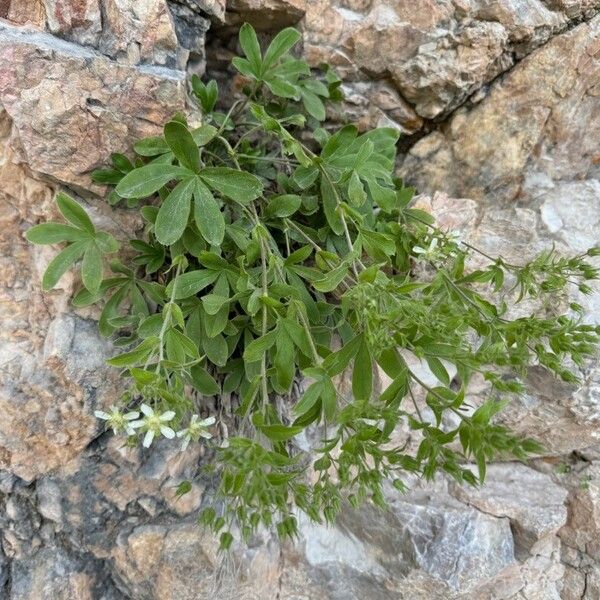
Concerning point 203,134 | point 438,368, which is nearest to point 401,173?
point 203,134

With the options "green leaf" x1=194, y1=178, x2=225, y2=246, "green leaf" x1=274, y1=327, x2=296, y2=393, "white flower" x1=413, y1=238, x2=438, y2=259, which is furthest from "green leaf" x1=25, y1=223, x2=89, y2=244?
"white flower" x1=413, y1=238, x2=438, y2=259

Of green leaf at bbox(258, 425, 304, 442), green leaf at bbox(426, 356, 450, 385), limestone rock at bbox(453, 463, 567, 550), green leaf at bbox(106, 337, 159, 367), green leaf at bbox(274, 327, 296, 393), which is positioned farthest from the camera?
limestone rock at bbox(453, 463, 567, 550)

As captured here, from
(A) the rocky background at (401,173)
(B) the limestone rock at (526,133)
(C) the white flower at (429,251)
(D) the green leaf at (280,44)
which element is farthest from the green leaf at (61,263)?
(B) the limestone rock at (526,133)

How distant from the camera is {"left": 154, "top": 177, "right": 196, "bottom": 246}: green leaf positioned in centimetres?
197

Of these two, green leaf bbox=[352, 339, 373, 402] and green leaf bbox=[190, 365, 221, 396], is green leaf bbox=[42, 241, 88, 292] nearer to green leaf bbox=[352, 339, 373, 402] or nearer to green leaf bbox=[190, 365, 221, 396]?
green leaf bbox=[190, 365, 221, 396]

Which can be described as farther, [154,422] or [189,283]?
[189,283]

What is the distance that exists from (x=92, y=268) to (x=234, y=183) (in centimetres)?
67

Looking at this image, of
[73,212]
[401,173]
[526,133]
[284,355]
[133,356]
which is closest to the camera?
[133,356]

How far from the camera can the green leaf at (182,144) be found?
73.0 inches

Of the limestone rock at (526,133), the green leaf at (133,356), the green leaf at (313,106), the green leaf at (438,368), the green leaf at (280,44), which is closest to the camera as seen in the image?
the green leaf at (133,356)

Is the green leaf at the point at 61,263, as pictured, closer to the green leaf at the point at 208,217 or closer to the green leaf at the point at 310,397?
the green leaf at the point at 208,217

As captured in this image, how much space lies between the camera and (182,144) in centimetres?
192

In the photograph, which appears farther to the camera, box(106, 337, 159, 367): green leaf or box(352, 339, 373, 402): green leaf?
box(352, 339, 373, 402): green leaf

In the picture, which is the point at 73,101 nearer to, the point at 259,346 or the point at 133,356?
the point at 133,356
